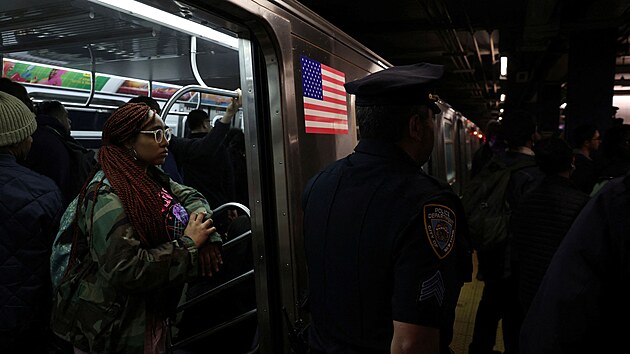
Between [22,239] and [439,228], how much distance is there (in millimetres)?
1587

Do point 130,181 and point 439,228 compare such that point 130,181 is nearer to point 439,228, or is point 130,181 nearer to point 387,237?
point 387,237

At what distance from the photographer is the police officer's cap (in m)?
1.46

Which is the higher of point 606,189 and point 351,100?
point 351,100

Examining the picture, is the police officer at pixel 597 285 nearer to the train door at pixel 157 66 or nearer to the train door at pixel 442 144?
the train door at pixel 157 66

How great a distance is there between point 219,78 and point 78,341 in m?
5.89

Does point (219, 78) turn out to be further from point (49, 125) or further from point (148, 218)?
point (148, 218)

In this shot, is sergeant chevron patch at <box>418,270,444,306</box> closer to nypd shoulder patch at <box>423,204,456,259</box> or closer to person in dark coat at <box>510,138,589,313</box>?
nypd shoulder patch at <box>423,204,456,259</box>

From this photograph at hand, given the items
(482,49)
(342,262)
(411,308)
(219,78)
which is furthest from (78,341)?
(482,49)

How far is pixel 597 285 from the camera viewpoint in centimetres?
92

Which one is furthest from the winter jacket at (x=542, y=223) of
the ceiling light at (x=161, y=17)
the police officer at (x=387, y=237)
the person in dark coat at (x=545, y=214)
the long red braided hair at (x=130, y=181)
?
the ceiling light at (x=161, y=17)

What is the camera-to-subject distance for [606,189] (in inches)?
37.9

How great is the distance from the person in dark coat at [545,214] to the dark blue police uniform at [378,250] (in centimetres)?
124

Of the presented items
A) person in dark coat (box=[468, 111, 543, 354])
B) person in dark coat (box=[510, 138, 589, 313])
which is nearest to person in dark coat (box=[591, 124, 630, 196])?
person in dark coat (box=[468, 111, 543, 354])

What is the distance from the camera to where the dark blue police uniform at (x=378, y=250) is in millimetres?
1310
